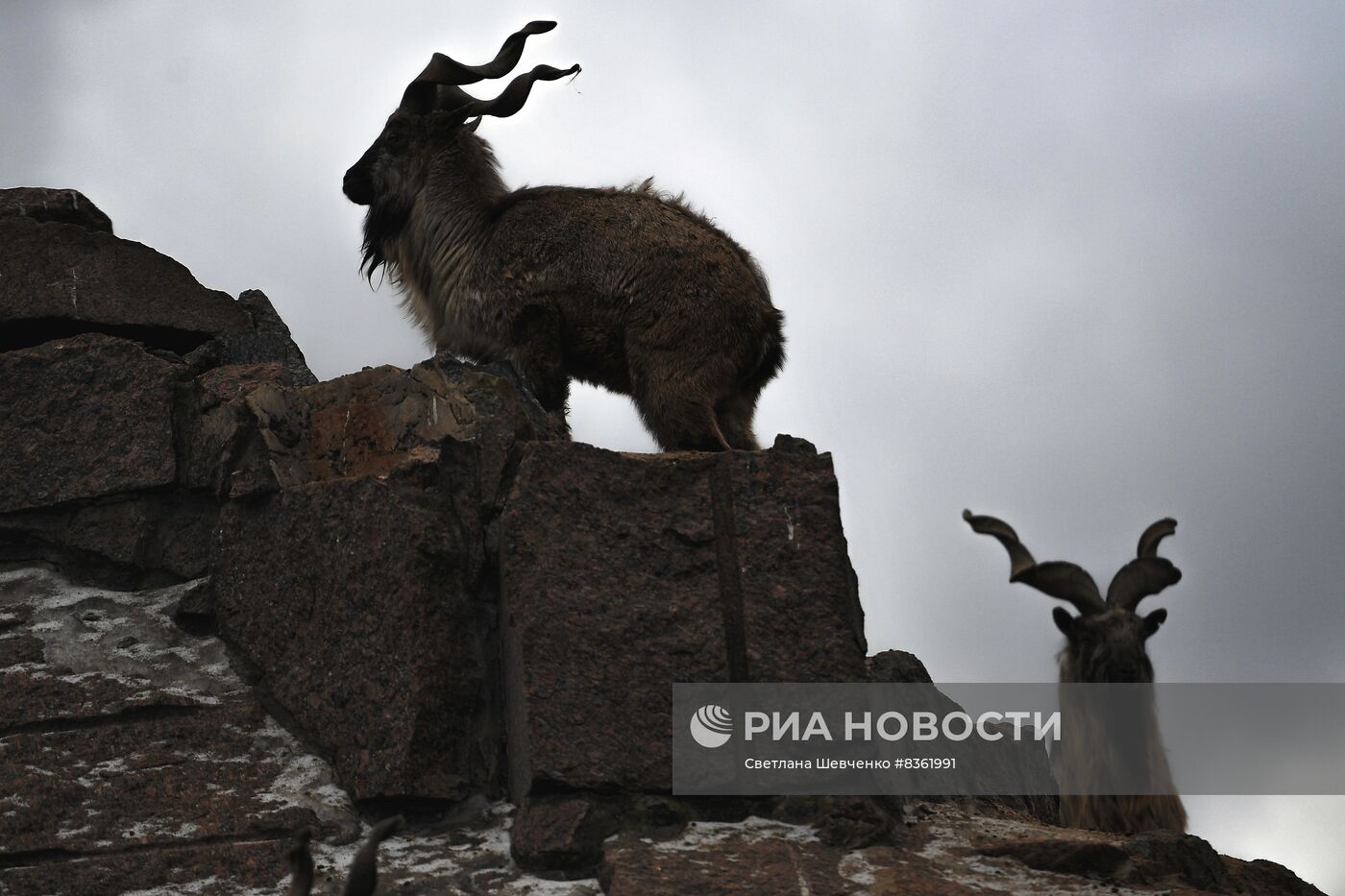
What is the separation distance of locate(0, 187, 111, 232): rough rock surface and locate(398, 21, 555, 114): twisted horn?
5.47 ft

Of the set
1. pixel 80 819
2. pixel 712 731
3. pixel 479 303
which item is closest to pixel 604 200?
pixel 479 303

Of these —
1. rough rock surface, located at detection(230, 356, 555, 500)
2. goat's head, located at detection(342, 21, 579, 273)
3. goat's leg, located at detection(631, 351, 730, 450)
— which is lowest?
rough rock surface, located at detection(230, 356, 555, 500)

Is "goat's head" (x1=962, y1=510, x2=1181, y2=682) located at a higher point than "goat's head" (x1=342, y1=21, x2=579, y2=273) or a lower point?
lower

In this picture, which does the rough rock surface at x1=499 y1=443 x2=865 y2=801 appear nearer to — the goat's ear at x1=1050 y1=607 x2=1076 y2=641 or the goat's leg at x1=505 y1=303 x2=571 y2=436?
the goat's ear at x1=1050 y1=607 x2=1076 y2=641

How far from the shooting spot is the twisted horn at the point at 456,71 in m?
7.75

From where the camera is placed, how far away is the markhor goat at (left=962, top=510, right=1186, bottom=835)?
18.7 feet

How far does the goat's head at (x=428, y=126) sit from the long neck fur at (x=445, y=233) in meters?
0.02

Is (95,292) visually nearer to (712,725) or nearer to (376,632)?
(376,632)

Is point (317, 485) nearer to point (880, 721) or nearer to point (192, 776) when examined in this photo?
point (192, 776)

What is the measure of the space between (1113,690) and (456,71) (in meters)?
4.48

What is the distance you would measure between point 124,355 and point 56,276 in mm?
680

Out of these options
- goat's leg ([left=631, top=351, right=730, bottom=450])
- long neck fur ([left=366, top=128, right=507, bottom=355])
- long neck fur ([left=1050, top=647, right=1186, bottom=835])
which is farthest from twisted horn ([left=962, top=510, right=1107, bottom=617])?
long neck fur ([left=366, top=128, right=507, bottom=355])

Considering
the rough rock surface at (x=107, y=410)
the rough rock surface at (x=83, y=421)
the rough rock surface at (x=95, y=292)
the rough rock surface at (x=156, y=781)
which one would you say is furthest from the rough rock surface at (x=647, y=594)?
the rough rock surface at (x=95, y=292)

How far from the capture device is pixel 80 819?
5.02m
